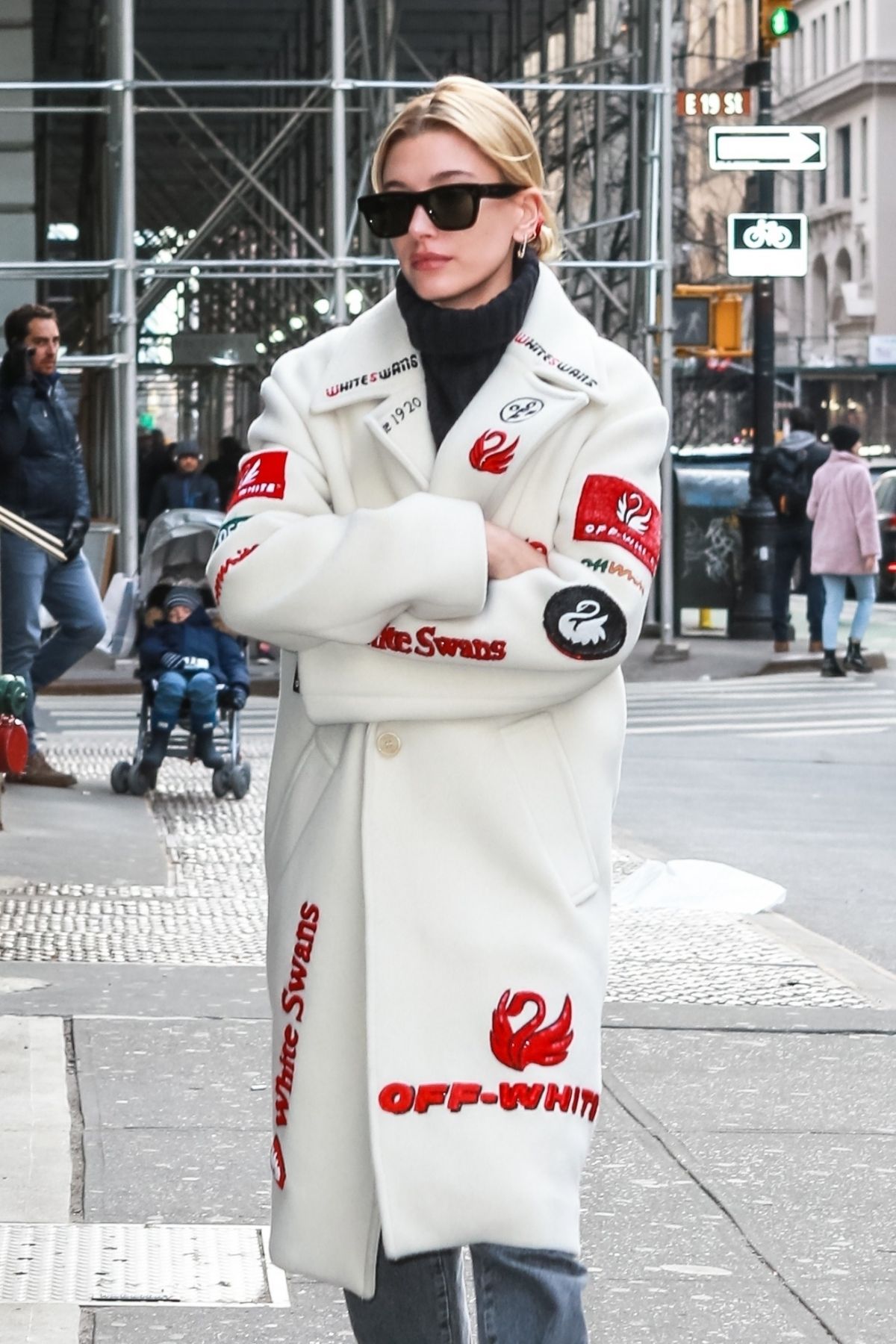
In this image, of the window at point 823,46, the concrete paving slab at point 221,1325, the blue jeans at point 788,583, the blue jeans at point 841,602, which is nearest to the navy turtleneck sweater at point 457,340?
the concrete paving slab at point 221,1325

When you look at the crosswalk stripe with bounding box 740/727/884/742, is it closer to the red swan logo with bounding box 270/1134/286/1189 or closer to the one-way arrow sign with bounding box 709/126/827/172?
the one-way arrow sign with bounding box 709/126/827/172

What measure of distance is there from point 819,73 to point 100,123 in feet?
258

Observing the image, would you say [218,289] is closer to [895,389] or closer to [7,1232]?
[7,1232]

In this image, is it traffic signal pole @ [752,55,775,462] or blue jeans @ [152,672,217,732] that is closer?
blue jeans @ [152,672,217,732]

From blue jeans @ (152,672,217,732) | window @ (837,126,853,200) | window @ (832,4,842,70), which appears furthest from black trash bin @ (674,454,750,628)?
window @ (832,4,842,70)

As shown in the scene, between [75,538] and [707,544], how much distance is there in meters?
11.5

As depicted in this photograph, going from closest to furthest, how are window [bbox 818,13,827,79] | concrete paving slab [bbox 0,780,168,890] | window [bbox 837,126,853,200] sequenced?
concrete paving slab [bbox 0,780,168,890], window [bbox 837,126,853,200], window [bbox 818,13,827,79]

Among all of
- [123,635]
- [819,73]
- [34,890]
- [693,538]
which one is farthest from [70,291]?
[819,73]

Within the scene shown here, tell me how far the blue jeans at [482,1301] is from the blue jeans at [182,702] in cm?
768

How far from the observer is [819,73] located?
9975 cm

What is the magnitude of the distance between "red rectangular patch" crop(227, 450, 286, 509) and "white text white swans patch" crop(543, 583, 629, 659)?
38cm

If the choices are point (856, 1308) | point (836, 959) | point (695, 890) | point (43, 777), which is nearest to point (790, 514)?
point (43, 777)

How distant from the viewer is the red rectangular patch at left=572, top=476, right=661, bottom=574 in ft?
9.21

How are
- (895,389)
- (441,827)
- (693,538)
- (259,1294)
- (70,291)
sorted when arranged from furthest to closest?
(895,389) < (70,291) < (693,538) < (259,1294) < (441,827)
